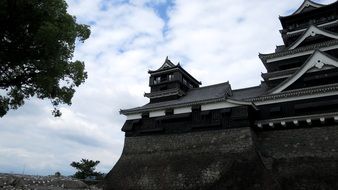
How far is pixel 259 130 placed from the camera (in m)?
19.3

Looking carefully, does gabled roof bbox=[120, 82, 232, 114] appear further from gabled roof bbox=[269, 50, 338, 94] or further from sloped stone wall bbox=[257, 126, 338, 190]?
sloped stone wall bbox=[257, 126, 338, 190]

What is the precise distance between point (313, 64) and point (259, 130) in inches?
212

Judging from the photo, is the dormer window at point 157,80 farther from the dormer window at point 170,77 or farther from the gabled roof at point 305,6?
the gabled roof at point 305,6

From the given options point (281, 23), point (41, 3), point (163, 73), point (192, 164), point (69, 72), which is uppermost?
point (281, 23)

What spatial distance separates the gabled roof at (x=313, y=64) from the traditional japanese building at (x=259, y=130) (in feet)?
0.18

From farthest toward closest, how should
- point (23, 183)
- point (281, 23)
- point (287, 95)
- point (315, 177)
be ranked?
point (281, 23), point (287, 95), point (23, 183), point (315, 177)

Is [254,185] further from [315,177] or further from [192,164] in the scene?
[192,164]

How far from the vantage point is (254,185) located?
52.3ft

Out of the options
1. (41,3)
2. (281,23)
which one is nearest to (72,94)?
(41,3)

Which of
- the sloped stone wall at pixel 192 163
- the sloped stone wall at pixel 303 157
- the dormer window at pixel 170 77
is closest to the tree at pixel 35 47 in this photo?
the sloped stone wall at pixel 192 163

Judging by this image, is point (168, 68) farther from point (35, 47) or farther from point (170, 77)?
point (35, 47)

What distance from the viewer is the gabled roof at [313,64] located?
1811cm

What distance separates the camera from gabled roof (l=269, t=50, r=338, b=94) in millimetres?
18109

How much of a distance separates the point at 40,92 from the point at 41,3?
312 centimetres
